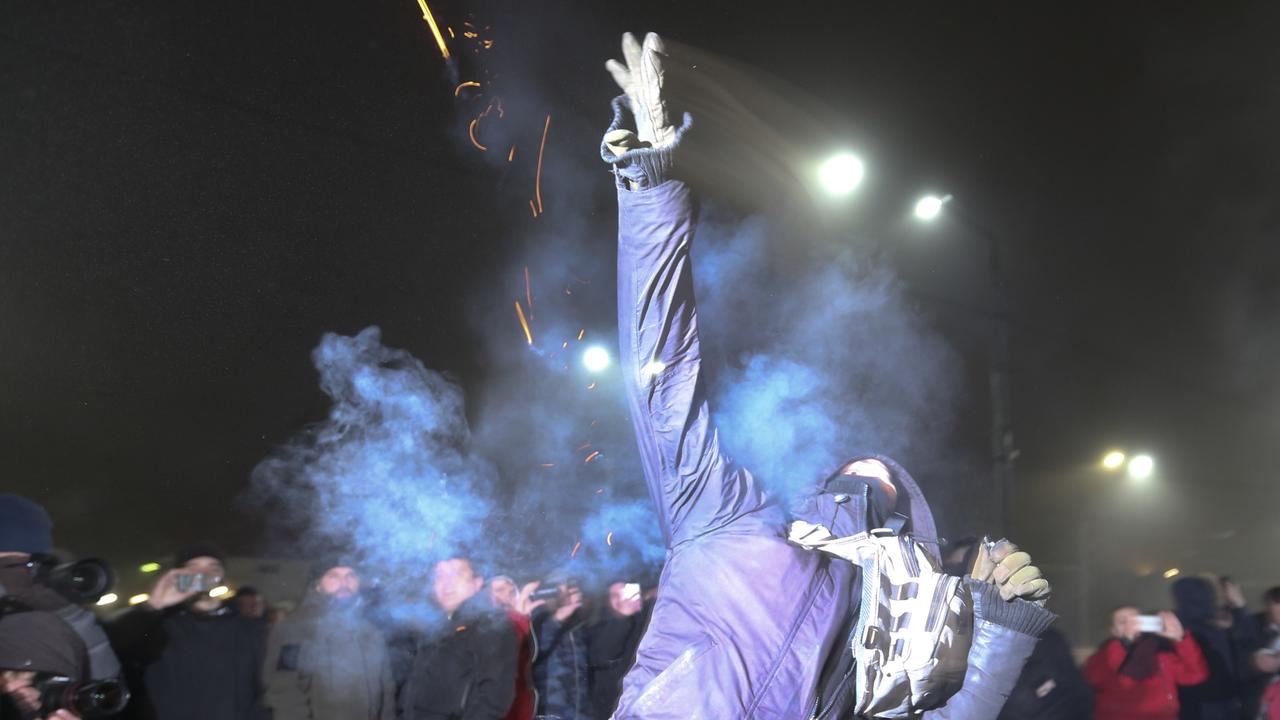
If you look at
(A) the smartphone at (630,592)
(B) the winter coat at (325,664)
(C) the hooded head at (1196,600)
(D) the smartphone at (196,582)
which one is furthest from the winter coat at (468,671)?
(C) the hooded head at (1196,600)

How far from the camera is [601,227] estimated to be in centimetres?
632

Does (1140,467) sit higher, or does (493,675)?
(1140,467)

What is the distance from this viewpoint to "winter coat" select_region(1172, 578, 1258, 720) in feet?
21.0

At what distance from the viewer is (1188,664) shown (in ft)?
20.8

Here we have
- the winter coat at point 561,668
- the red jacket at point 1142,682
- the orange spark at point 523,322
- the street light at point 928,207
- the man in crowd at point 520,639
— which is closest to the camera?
the man in crowd at point 520,639

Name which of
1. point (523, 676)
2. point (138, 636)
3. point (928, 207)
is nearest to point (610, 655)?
point (523, 676)

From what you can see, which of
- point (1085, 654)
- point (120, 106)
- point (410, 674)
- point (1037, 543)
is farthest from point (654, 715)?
point (1037, 543)

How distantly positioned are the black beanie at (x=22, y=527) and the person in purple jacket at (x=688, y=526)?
2746mm

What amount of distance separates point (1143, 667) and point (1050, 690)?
40.3 inches

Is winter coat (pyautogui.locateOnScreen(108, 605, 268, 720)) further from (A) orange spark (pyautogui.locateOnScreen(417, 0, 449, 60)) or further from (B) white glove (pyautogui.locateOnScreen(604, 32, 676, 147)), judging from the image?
(B) white glove (pyautogui.locateOnScreen(604, 32, 676, 147))

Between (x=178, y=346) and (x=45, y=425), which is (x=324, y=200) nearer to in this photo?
(x=178, y=346)

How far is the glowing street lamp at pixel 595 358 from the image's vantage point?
21.3 feet

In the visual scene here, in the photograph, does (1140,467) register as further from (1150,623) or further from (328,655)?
(328,655)

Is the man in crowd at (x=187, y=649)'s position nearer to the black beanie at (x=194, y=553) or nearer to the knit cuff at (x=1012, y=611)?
the black beanie at (x=194, y=553)
